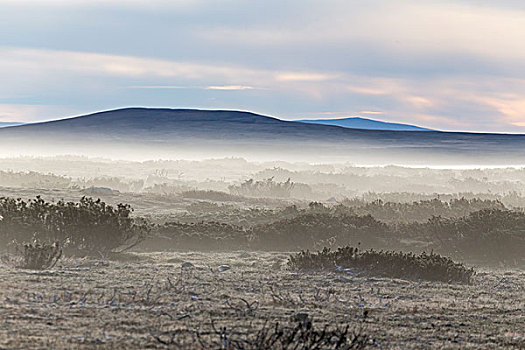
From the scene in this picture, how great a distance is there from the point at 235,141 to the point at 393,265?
68.0 m

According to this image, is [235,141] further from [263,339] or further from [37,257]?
[263,339]

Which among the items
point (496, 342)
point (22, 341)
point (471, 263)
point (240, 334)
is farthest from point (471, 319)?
point (471, 263)

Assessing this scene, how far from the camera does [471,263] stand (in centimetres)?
1480

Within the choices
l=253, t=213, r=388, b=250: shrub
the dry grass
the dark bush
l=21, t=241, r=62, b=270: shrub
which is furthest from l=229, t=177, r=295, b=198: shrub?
l=21, t=241, r=62, b=270: shrub

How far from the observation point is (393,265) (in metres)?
12.2

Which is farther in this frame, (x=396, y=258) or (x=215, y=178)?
(x=215, y=178)

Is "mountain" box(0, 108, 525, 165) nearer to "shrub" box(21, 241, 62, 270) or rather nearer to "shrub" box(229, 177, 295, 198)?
"shrub" box(229, 177, 295, 198)

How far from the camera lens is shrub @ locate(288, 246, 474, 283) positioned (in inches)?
471

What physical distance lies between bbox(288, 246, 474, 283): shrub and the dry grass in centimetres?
38

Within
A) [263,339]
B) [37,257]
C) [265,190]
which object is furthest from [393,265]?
[265,190]

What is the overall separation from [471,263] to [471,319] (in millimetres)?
6727

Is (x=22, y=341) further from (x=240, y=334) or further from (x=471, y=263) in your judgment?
(x=471, y=263)

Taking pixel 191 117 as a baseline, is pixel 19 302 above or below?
below

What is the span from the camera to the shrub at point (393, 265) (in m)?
12.0
